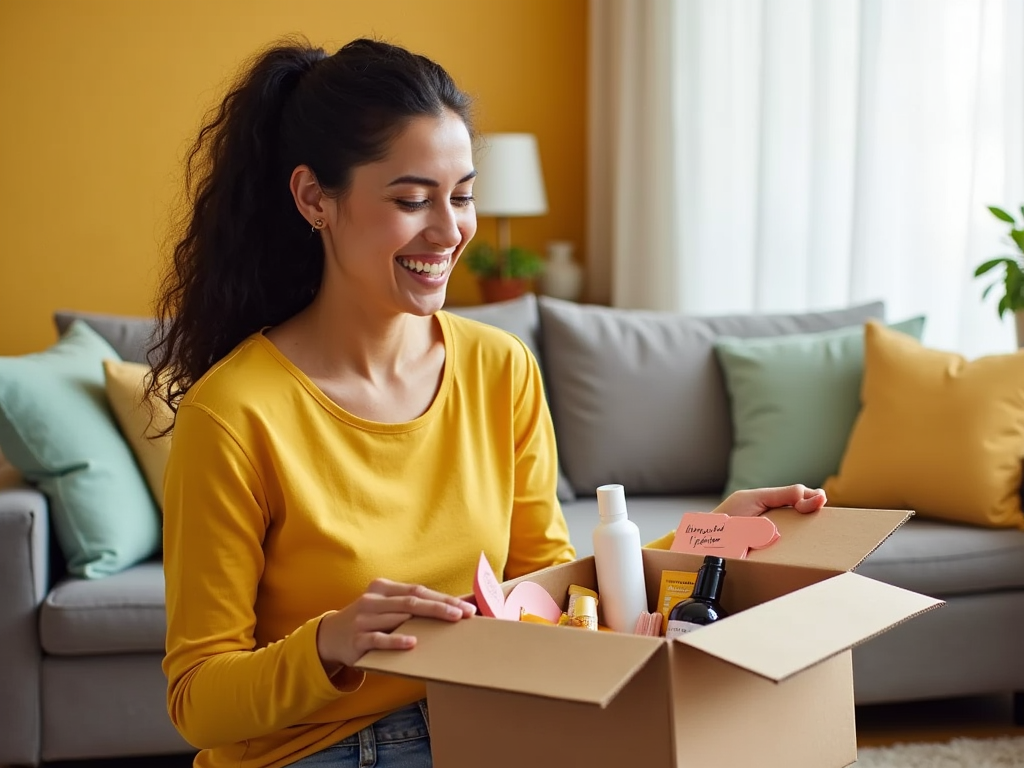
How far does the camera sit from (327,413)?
1244 millimetres

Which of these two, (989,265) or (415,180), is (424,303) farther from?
(989,265)

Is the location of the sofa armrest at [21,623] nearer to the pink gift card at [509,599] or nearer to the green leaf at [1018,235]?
the pink gift card at [509,599]

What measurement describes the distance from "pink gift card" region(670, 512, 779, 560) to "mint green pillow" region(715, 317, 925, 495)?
1.68m

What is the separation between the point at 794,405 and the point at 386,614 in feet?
6.88

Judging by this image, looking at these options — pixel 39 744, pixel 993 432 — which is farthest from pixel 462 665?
pixel 993 432

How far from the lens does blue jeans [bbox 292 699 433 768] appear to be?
45.6 inches

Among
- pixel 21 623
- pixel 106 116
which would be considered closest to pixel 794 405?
pixel 21 623

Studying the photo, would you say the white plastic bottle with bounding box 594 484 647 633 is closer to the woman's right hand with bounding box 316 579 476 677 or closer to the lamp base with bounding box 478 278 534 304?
the woman's right hand with bounding box 316 579 476 677

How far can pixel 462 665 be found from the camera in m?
0.80

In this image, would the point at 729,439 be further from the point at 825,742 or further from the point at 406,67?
the point at 825,742

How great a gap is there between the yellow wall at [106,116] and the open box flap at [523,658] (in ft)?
11.5

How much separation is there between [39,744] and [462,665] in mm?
1855

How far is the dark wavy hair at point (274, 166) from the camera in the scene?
1.24 meters

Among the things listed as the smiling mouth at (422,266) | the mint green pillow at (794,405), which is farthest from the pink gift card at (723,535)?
the mint green pillow at (794,405)
